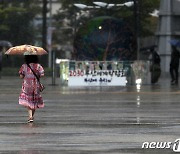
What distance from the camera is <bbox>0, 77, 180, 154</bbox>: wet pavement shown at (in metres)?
13.5

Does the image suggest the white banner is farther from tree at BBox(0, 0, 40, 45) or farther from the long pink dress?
tree at BBox(0, 0, 40, 45)

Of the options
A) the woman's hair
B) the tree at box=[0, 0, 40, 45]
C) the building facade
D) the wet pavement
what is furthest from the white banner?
the tree at box=[0, 0, 40, 45]

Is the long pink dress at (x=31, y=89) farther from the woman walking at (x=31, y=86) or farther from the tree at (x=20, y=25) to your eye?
the tree at (x=20, y=25)

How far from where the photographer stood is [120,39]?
131ft

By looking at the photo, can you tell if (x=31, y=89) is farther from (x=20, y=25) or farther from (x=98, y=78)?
(x=20, y=25)

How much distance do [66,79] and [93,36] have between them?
361cm

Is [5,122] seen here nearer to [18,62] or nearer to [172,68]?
[172,68]

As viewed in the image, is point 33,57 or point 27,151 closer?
point 27,151

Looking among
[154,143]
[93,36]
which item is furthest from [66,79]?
[154,143]

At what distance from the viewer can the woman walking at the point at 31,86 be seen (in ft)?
60.7

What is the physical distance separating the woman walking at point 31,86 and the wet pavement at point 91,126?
0.41m

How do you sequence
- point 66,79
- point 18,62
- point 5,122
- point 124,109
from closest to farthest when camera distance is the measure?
point 5,122
point 124,109
point 66,79
point 18,62

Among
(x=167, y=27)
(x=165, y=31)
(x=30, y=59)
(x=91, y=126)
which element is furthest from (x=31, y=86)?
(x=167, y=27)

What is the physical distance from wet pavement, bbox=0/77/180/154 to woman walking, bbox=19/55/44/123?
0.41 m
